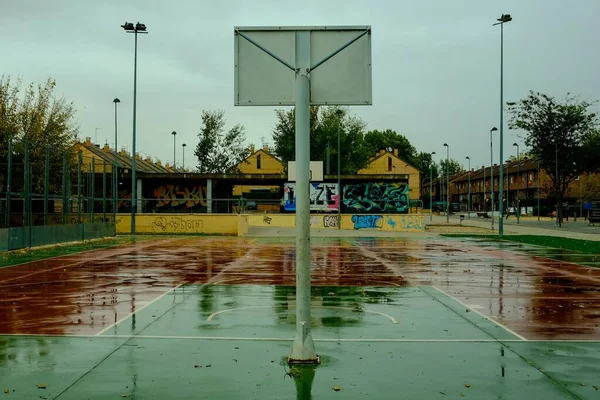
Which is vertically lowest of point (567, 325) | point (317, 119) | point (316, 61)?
point (567, 325)

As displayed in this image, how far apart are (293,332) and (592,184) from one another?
93.0 metres

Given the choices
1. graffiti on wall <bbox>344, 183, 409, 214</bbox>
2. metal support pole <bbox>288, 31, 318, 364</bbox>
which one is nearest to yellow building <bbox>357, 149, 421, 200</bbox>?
graffiti on wall <bbox>344, 183, 409, 214</bbox>

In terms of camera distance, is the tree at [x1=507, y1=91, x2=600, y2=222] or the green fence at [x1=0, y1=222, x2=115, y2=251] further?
the tree at [x1=507, y1=91, x2=600, y2=222]

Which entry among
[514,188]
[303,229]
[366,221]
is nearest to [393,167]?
[514,188]

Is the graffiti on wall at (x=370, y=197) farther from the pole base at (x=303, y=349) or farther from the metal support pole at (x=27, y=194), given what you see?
the pole base at (x=303, y=349)

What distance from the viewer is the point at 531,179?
114m

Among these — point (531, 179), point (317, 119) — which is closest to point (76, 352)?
point (317, 119)

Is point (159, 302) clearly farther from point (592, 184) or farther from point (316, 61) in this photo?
point (592, 184)

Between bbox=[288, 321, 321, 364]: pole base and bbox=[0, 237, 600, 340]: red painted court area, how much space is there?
3.52 metres

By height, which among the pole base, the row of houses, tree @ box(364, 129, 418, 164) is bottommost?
the pole base

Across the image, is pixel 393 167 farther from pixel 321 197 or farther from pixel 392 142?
pixel 321 197

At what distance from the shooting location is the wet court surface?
6.77 metres

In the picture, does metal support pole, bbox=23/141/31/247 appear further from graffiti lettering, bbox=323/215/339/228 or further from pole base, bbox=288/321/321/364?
graffiti lettering, bbox=323/215/339/228

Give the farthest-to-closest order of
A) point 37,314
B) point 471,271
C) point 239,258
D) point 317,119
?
point 317,119, point 239,258, point 471,271, point 37,314
